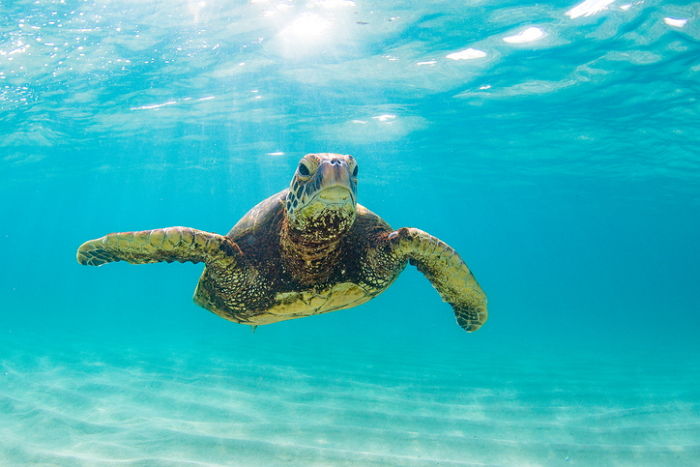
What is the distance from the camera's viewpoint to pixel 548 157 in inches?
1014

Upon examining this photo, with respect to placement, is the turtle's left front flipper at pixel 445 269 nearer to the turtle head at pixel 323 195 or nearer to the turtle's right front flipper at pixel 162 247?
the turtle head at pixel 323 195

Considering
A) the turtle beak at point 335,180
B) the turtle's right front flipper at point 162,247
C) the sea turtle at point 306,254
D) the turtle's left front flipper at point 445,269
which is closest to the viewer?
the turtle beak at point 335,180

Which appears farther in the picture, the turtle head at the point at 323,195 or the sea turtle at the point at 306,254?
the sea turtle at the point at 306,254

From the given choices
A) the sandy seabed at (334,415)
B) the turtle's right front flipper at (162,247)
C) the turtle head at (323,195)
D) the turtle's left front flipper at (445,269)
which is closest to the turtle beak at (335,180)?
the turtle head at (323,195)

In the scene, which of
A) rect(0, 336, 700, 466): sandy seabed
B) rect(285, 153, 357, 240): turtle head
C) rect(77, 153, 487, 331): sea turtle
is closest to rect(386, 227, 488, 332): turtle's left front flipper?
rect(77, 153, 487, 331): sea turtle

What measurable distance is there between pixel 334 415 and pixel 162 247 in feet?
18.9

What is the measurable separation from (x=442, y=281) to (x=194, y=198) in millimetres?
53308

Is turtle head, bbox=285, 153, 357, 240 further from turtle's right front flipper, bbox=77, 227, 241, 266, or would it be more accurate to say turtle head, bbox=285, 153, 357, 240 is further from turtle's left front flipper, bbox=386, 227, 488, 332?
turtle's right front flipper, bbox=77, 227, 241, 266

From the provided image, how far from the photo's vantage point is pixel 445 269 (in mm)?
4371

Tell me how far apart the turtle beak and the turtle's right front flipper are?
1.26 meters

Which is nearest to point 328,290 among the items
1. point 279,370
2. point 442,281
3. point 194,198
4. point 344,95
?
point 442,281

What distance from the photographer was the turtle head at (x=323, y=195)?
3.26 meters

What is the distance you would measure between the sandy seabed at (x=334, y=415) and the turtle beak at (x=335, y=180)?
15.1 feet

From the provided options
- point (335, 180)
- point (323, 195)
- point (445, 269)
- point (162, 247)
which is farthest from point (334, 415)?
point (335, 180)
